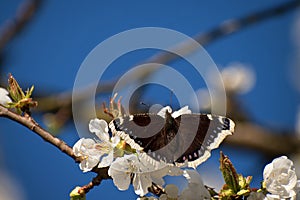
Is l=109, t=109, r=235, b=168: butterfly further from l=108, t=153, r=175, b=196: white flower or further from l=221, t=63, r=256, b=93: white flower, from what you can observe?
l=221, t=63, r=256, b=93: white flower

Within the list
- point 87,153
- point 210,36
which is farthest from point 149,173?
point 210,36

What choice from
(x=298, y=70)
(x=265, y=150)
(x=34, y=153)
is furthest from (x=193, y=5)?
(x=265, y=150)

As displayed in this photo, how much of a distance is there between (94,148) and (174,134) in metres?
0.17

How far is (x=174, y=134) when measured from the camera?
3.64ft

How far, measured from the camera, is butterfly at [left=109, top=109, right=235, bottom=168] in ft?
3.56

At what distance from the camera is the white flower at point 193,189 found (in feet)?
3.79

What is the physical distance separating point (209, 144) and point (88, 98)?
4.46 ft

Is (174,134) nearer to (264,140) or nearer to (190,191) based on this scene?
(190,191)

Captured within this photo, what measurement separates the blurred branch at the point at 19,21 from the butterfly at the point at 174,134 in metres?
1.58

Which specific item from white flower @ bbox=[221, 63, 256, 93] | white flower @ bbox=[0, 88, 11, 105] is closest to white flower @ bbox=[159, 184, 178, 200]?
white flower @ bbox=[0, 88, 11, 105]

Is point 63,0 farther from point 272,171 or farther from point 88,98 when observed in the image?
point 272,171

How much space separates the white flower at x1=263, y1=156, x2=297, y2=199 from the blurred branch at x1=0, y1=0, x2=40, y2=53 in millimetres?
1611

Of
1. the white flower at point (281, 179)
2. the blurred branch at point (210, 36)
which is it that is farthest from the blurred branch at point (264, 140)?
the white flower at point (281, 179)

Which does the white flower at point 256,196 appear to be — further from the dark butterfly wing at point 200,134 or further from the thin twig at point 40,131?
the thin twig at point 40,131
